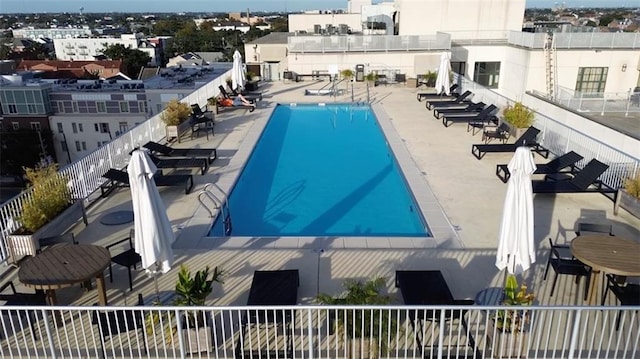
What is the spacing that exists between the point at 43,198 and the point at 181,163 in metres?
3.54

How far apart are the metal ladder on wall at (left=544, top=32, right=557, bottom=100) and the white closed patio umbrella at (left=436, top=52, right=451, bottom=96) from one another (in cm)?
751

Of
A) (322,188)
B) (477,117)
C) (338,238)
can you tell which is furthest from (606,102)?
(338,238)

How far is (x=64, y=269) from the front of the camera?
5.48m

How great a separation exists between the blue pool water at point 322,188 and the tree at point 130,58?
7058 centimetres

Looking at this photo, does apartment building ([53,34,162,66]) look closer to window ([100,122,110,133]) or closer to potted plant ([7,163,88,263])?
window ([100,122,110,133])

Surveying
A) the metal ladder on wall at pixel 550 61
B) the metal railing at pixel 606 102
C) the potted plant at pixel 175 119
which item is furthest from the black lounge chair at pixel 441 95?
the potted plant at pixel 175 119

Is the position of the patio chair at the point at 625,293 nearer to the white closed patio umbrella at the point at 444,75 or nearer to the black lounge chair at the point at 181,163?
the black lounge chair at the point at 181,163

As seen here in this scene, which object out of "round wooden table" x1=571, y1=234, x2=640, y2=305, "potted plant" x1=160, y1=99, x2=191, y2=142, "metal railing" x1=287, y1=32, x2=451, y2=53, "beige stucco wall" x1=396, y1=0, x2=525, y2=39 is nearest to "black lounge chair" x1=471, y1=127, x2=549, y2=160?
"round wooden table" x1=571, y1=234, x2=640, y2=305

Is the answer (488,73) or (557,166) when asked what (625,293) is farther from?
(488,73)

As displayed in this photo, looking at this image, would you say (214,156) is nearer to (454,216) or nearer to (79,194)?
(79,194)

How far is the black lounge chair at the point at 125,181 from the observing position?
31.2 feet

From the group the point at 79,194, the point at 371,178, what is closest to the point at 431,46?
the point at 371,178

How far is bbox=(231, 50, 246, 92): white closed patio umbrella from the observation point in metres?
19.2

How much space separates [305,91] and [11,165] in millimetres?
37346
